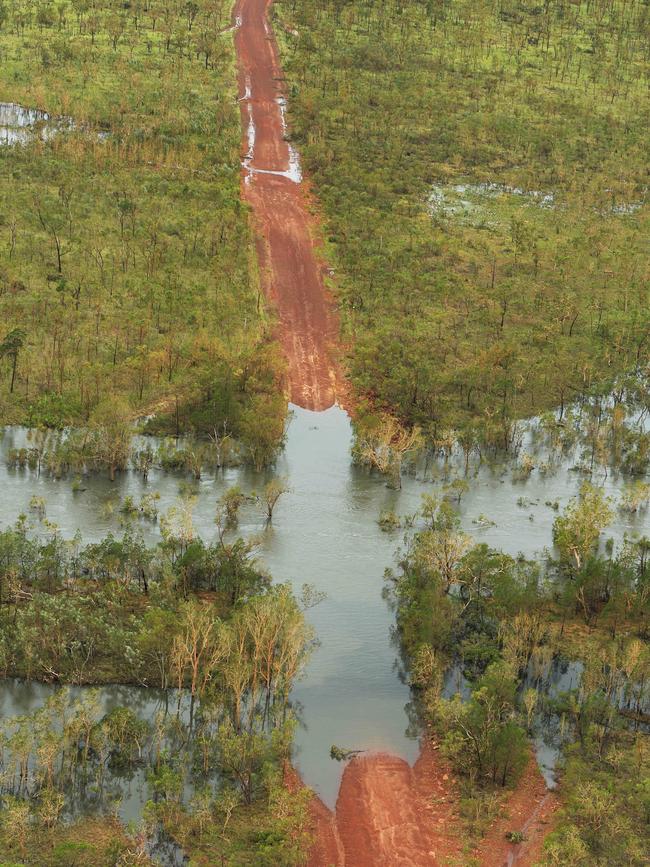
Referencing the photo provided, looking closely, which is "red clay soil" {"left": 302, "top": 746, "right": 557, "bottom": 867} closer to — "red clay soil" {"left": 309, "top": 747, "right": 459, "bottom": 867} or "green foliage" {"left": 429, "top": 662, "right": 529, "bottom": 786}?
"red clay soil" {"left": 309, "top": 747, "right": 459, "bottom": 867}

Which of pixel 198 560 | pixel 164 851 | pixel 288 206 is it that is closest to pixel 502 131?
pixel 288 206

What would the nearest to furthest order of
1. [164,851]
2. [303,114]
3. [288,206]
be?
[164,851]
[288,206]
[303,114]

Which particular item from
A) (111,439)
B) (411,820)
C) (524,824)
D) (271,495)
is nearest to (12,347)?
(111,439)

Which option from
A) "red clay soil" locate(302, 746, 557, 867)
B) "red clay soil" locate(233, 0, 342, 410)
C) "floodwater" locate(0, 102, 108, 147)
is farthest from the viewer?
"floodwater" locate(0, 102, 108, 147)

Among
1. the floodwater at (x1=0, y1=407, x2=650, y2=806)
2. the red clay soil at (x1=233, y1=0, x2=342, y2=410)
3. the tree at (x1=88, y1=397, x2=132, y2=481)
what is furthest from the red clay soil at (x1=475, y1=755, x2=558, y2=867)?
the red clay soil at (x1=233, y1=0, x2=342, y2=410)

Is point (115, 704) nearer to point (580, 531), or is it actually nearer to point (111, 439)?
point (111, 439)

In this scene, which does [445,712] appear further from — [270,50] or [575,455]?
[270,50]

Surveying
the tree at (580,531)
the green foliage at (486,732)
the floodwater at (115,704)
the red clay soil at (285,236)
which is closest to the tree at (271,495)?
the red clay soil at (285,236)
